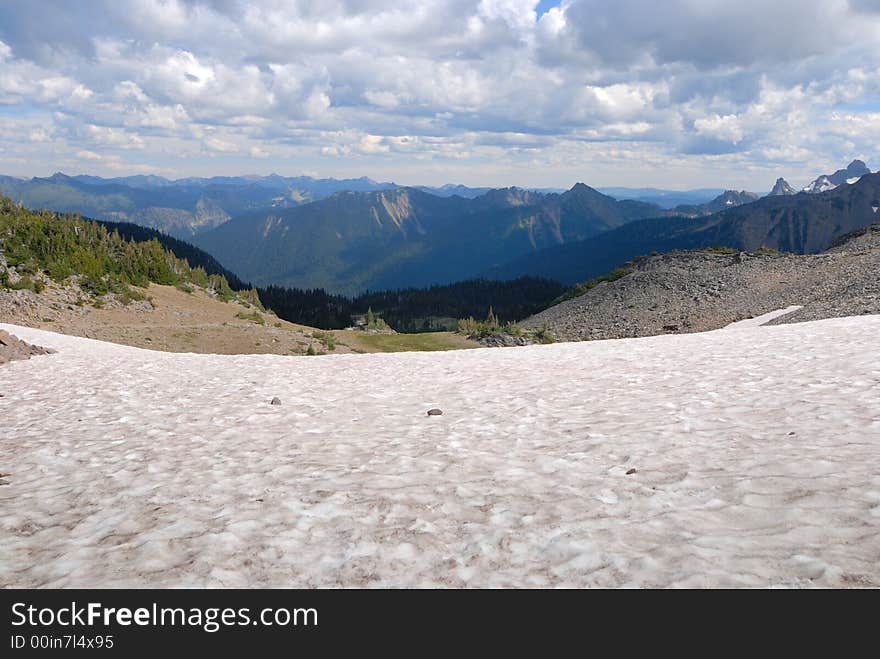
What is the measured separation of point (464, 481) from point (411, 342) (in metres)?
57.6

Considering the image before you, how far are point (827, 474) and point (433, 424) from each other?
24.5 ft

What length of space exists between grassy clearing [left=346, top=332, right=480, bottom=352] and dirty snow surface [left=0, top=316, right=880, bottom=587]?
43226mm

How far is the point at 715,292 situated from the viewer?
7806cm

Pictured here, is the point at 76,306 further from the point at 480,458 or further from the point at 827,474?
the point at 827,474

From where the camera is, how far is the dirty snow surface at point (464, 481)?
18.9 feet

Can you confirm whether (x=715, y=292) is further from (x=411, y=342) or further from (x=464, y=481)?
(x=464, y=481)

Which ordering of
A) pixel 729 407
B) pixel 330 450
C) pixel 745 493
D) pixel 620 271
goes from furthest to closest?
pixel 620 271, pixel 729 407, pixel 330 450, pixel 745 493

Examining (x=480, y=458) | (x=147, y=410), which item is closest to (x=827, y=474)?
(x=480, y=458)

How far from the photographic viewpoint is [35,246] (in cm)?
7000

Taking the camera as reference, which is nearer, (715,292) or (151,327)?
(151,327)

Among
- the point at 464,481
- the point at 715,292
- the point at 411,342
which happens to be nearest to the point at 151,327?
the point at 411,342

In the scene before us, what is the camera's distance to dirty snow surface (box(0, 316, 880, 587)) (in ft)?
18.9

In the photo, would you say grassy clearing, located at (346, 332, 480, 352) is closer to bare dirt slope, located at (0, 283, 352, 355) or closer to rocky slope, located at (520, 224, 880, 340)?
bare dirt slope, located at (0, 283, 352, 355)
